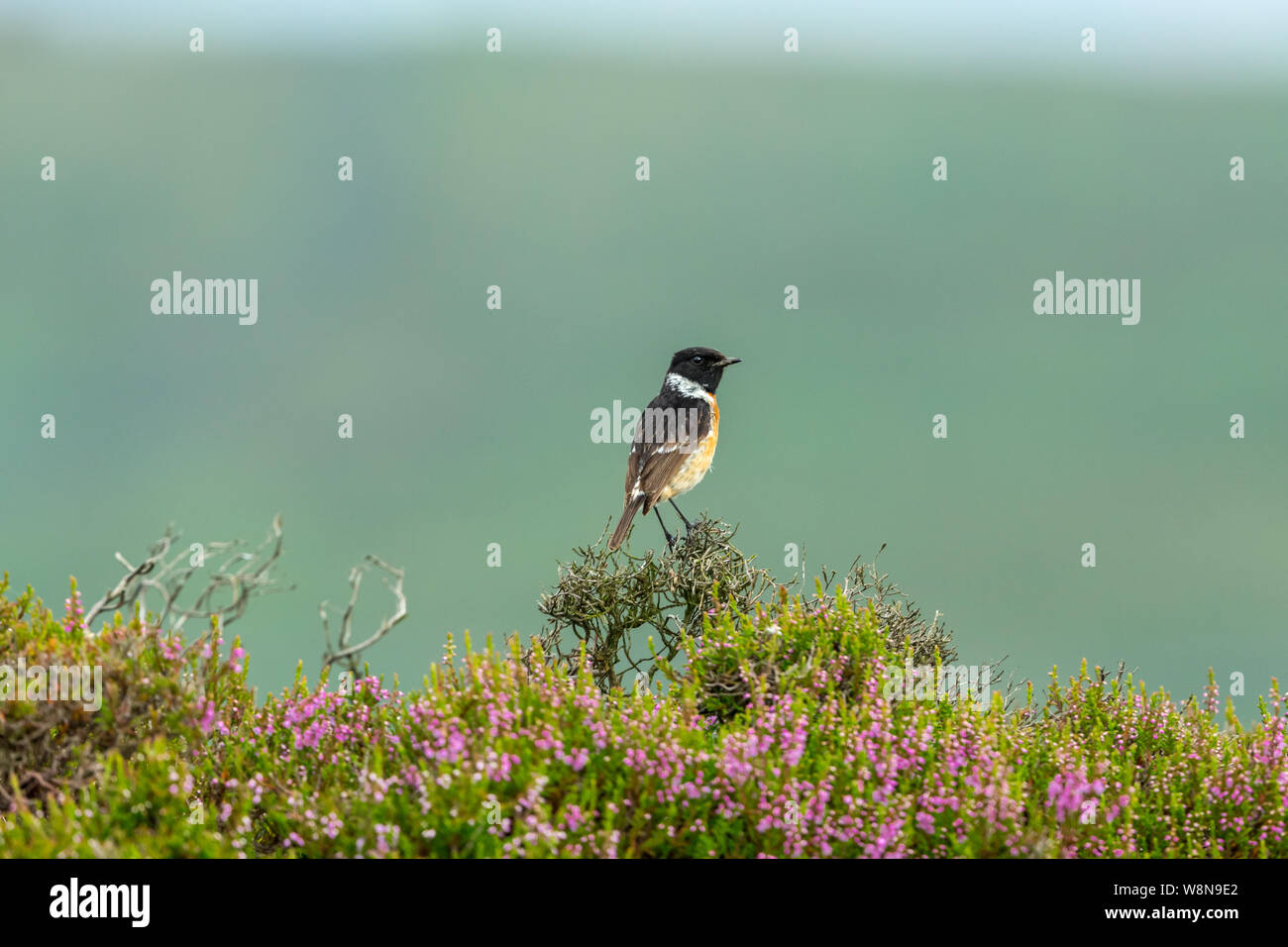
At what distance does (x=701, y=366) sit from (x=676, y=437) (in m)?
1.18

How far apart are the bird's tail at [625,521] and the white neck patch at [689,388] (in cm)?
175

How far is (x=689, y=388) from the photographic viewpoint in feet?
34.6

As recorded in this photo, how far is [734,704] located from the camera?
676cm

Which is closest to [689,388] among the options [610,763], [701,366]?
[701,366]

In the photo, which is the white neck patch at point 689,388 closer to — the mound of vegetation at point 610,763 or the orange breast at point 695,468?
the orange breast at point 695,468

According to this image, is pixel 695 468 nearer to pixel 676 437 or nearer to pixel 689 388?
pixel 676 437

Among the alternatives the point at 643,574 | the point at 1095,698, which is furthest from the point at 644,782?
the point at 1095,698

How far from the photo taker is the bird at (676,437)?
9203 mm

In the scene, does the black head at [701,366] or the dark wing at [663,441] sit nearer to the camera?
the dark wing at [663,441]
